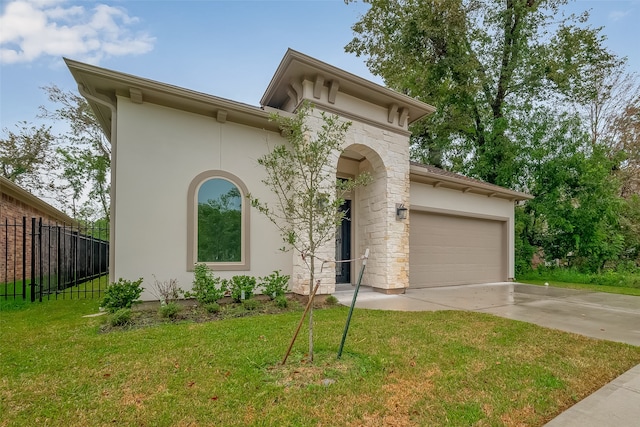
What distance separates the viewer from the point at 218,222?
632 cm

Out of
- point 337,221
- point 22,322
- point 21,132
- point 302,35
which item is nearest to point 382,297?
point 337,221

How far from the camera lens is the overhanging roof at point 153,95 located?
523cm

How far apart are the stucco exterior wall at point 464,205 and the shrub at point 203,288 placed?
5.75 m

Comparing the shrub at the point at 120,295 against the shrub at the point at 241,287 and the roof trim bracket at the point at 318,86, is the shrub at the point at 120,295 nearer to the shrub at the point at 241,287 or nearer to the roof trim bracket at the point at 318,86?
the shrub at the point at 241,287

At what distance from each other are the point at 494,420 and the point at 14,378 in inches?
169

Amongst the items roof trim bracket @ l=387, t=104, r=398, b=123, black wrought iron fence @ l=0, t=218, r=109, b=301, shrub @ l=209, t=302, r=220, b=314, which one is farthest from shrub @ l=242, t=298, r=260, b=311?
roof trim bracket @ l=387, t=104, r=398, b=123

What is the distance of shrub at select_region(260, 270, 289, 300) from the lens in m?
6.47

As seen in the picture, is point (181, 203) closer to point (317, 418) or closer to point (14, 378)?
point (14, 378)

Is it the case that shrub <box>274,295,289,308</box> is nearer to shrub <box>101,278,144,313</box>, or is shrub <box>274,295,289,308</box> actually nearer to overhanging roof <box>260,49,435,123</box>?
shrub <box>101,278,144,313</box>

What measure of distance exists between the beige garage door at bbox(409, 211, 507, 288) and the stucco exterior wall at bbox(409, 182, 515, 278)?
0.65 ft

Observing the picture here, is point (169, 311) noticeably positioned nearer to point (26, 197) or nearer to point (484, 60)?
point (26, 197)

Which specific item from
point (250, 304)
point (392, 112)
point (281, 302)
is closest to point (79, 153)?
point (250, 304)

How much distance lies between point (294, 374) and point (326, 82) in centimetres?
578

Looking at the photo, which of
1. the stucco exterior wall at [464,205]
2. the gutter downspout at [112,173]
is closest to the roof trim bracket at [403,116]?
the stucco exterior wall at [464,205]
